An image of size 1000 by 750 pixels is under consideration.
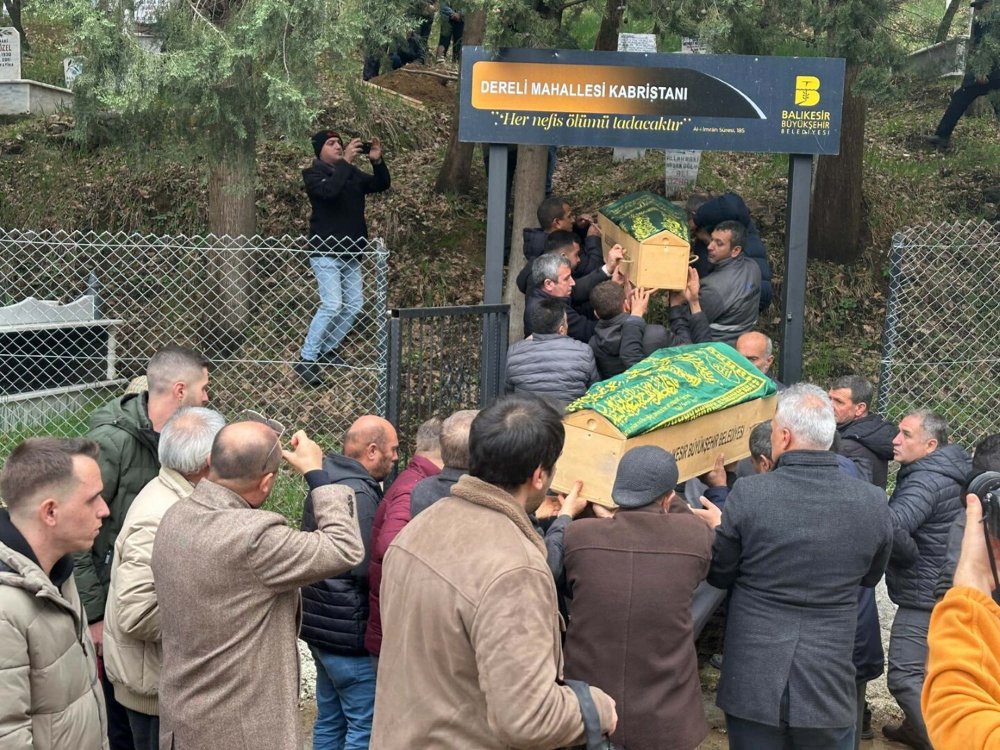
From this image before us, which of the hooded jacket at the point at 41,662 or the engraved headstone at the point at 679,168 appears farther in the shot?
the engraved headstone at the point at 679,168

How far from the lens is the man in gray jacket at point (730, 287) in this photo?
23.7ft

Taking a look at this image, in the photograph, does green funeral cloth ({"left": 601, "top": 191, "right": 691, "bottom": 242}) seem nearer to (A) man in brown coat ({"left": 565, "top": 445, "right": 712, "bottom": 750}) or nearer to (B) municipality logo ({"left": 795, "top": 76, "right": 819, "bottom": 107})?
(B) municipality logo ({"left": 795, "top": 76, "right": 819, "bottom": 107})

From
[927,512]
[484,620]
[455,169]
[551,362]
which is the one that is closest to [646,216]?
[551,362]

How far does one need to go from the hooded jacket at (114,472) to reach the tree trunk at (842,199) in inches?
350

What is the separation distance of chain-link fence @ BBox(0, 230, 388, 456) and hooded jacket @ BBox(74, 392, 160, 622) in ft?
8.91

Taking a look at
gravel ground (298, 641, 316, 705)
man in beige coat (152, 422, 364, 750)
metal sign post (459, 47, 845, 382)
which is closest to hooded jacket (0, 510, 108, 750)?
man in beige coat (152, 422, 364, 750)

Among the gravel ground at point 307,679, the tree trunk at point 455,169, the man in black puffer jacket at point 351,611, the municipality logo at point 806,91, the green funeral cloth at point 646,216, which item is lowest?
the gravel ground at point 307,679

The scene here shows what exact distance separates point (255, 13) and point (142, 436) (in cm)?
459

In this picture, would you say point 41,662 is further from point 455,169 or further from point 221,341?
point 455,169

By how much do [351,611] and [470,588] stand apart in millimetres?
1712

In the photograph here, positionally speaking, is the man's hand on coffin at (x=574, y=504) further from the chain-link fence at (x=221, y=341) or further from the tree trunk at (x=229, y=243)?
the tree trunk at (x=229, y=243)

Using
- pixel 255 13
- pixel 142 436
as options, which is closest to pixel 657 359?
pixel 142 436

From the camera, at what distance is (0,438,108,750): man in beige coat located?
3.09m

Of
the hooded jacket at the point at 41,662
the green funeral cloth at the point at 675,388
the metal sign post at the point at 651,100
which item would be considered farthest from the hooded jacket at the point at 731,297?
the hooded jacket at the point at 41,662
